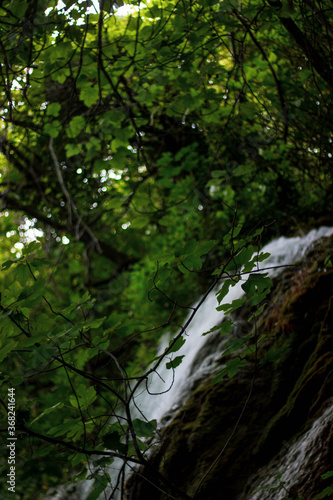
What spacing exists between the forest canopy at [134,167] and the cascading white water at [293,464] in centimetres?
62

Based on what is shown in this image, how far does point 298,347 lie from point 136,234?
18.0 feet

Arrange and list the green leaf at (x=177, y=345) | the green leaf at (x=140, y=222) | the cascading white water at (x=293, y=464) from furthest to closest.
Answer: the green leaf at (x=140, y=222)
the cascading white water at (x=293, y=464)
the green leaf at (x=177, y=345)

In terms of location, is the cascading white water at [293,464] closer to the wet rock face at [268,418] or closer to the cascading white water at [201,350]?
the wet rock face at [268,418]

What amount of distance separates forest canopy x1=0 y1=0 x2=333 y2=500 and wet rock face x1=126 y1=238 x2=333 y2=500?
41 centimetres

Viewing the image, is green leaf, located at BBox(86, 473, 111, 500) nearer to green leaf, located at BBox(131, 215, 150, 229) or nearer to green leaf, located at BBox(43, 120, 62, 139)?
green leaf, located at BBox(131, 215, 150, 229)

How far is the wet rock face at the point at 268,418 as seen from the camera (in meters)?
2.07

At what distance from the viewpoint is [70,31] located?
7.68 ft

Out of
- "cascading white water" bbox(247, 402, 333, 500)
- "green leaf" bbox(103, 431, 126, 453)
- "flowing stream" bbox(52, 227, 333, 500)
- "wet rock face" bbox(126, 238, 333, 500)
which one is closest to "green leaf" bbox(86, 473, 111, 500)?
"green leaf" bbox(103, 431, 126, 453)

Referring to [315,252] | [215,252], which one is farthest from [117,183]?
[315,252]

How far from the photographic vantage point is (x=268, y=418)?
7.82 feet

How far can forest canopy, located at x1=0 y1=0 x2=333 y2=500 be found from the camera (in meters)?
1.57

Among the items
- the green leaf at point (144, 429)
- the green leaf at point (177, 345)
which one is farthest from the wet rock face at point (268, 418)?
the green leaf at point (177, 345)

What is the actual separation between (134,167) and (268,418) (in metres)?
2.81

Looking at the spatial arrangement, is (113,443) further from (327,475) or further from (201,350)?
(201,350)
